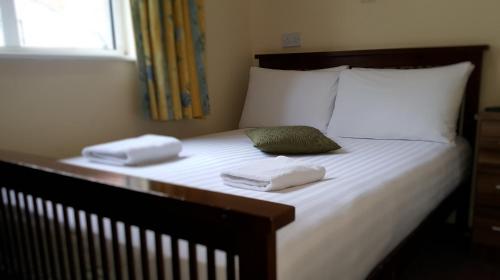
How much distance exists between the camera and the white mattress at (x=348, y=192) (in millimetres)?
1010

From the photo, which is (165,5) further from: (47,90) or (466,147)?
(466,147)

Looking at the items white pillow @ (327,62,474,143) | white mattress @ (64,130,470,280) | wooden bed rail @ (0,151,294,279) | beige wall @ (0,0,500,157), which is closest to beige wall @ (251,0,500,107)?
beige wall @ (0,0,500,157)

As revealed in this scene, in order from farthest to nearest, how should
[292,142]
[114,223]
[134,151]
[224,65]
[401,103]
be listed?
[224,65], [401,103], [292,142], [134,151], [114,223]

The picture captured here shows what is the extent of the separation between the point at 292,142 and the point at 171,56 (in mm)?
876

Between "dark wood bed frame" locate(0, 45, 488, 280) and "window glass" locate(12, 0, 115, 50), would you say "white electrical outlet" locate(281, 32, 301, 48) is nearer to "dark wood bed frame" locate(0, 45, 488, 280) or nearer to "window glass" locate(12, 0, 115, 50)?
"window glass" locate(12, 0, 115, 50)

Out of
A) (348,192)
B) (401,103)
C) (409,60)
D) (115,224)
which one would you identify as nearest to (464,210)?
(401,103)

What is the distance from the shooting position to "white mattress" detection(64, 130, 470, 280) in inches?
39.8

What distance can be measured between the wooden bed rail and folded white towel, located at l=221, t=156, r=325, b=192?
387mm

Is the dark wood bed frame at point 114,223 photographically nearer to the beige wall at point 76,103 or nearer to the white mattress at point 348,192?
the white mattress at point 348,192

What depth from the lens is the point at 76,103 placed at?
1982 millimetres

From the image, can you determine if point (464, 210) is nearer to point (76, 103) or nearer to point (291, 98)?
point (291, 98)

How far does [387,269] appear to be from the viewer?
1.31 metres

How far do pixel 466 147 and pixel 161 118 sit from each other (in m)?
1.57

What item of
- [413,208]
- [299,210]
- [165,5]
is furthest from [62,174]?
[165,5]
